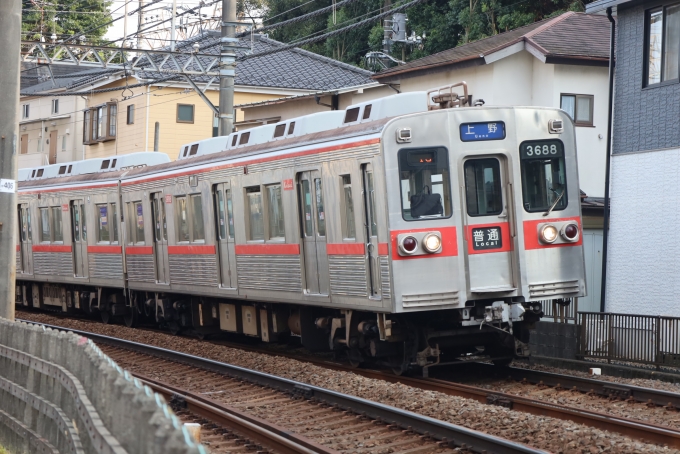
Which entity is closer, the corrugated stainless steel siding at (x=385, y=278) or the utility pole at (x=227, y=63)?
the corrugated stainless steel siding at (x=385, y=278)

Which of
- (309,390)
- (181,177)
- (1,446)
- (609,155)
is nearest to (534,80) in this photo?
(609,155)

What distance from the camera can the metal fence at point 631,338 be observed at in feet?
41.2

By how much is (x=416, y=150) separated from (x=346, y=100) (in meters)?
17.9

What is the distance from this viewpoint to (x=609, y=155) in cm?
1734

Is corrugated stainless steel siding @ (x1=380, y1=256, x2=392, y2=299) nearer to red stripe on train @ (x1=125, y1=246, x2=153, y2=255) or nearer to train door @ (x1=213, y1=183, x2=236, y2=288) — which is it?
train door @ (x1=213, y1=183, x2=236, y2=288)

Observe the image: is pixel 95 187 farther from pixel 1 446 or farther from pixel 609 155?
pixel 1 446

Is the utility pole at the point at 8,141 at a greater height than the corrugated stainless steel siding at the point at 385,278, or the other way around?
the utility pole at the point at 8,141

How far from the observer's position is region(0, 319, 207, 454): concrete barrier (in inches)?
167

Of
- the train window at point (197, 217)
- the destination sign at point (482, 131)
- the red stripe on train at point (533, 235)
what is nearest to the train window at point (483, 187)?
the destination sign at point (482, 131)

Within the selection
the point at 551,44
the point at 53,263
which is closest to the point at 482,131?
the point at 551,44

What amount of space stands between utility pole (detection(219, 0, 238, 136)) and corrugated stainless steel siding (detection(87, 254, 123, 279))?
145 inches

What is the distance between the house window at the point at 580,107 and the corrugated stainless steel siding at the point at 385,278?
43.2ft

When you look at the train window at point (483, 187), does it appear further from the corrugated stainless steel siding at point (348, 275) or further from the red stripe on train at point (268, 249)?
the red stripe on train at point (268, 249)

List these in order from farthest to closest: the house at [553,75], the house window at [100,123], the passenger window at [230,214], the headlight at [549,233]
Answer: the house window at [100,123] → the house at [553,75] → the passenger window at [230,214] → the headlight at [549,233]
